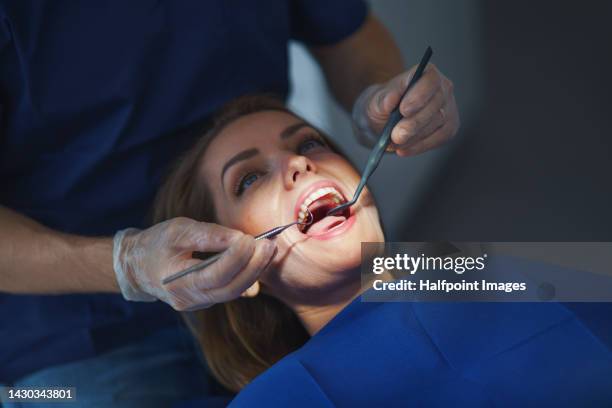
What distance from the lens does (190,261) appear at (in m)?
0.99

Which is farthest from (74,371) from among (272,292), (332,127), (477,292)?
(332,127)

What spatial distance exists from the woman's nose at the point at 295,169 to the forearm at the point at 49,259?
327 mm

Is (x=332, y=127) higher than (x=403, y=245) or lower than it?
lower

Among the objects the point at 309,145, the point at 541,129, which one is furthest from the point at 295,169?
the point at 541,129

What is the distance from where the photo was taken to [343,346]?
111 cm

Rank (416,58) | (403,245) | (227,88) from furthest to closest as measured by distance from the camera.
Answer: (416,58), (227,88), (403,245)

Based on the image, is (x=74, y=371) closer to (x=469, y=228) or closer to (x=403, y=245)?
(x=403, y=245)

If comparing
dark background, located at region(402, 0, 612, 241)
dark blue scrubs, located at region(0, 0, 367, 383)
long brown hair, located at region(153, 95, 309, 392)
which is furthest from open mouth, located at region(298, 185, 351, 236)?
dark background, located at region(402, 0, 612, 241)

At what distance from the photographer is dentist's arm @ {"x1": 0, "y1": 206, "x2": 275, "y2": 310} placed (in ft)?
3.17

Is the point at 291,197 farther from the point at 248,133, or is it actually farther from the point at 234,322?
the point at 234,322

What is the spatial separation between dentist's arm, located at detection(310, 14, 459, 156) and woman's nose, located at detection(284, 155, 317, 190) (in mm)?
159

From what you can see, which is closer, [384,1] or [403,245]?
[403,245]

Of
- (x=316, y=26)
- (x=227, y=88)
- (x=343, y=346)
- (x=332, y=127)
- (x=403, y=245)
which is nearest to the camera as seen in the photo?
(x=343, y=346)

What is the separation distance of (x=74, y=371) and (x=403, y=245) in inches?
30.7
